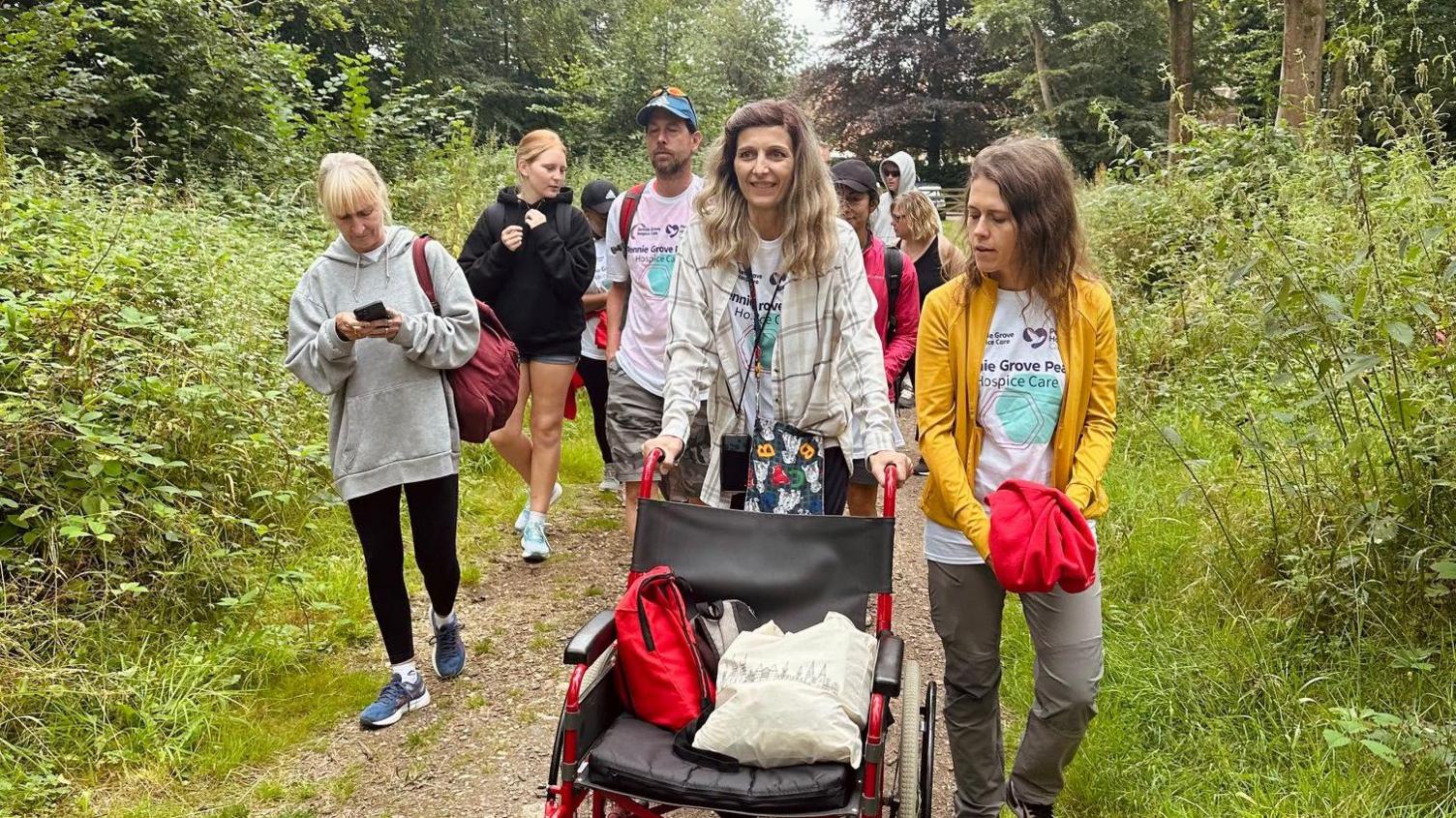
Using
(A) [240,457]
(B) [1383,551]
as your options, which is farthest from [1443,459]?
(A) [240,457]

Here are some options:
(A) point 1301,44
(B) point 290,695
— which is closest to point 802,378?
(B) point 290,695

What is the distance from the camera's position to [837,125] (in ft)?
131

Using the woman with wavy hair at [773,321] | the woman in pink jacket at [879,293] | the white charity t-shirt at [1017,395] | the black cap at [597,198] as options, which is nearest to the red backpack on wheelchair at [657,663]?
the woman with wavy hair at [773,321]

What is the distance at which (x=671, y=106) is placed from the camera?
15.1 ft

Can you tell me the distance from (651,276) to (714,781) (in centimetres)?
293

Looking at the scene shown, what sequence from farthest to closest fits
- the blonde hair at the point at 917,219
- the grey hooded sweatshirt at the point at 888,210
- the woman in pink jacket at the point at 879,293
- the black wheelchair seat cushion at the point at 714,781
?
the grey hooded sweatshirt at the point at 888,210 < the blonde hair at the point at 917,219 < the woman in pink jacket at the point at 879,293 < the black wheelchair seat cushion at the point at 714,781

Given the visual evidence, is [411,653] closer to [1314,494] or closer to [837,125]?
[1314,494]

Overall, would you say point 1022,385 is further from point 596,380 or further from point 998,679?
point 596,380

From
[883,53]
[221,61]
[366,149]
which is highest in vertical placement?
[883,53]

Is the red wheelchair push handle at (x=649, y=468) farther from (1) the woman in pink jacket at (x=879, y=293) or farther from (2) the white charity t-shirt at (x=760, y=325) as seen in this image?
(1) the woman in pink jacket at (x=879, y=293)

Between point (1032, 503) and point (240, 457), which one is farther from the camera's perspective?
point (240, 457)

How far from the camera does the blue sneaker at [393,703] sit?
12.5 ft

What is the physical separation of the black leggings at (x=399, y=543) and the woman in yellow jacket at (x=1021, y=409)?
1909mm

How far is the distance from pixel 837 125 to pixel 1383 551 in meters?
38.2
